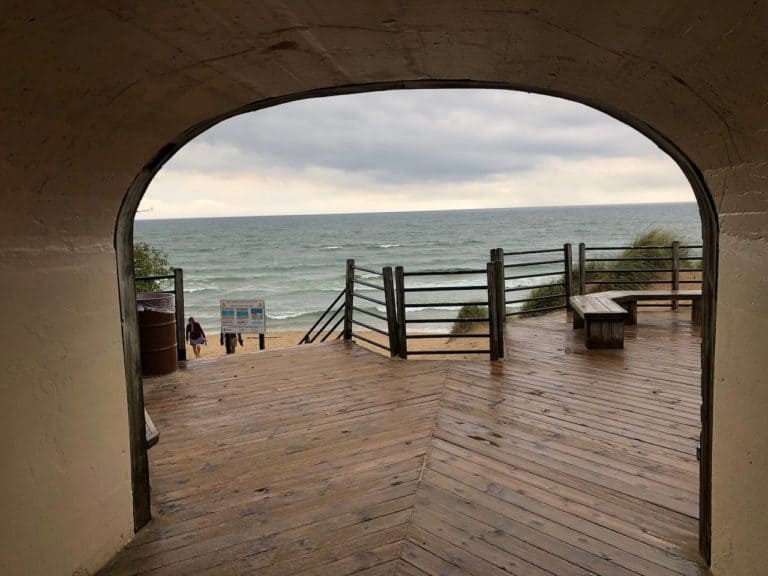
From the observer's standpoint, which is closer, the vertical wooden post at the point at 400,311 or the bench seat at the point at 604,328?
the vertical wooden post at the point at 400,311

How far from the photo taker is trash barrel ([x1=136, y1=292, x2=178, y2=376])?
Answer: 4566mm

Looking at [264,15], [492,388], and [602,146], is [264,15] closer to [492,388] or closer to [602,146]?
[492,388]

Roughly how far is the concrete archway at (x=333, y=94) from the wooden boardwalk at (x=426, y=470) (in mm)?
254

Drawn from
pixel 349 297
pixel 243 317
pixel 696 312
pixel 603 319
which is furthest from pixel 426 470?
pixel 696 312

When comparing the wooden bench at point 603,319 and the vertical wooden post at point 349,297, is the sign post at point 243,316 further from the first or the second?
the wooden bench at point 603,319

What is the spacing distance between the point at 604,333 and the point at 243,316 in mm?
4573

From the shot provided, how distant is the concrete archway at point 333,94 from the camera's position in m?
1.71

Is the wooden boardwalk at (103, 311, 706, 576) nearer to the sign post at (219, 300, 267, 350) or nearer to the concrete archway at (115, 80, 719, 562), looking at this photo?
the concrete archway at (115, 80, 719, 562)

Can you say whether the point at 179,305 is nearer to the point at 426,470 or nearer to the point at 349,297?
the point at 349,297

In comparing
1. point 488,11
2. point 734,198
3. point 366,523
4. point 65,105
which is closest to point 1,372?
point 65,105

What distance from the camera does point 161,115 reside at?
1646 millimetres

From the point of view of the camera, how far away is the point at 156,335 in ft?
15.1

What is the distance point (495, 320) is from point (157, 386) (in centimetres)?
323

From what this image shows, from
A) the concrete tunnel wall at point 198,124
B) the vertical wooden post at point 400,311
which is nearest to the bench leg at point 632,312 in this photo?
the vertical wooden post at point 400,311
